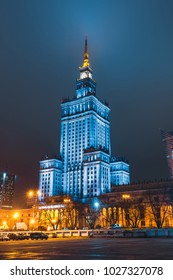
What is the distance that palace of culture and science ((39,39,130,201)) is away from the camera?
433 feet

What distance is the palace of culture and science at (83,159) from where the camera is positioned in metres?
132

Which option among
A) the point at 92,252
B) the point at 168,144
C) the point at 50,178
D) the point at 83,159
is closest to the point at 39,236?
the point at 92,252

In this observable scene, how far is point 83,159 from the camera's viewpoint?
454 ft

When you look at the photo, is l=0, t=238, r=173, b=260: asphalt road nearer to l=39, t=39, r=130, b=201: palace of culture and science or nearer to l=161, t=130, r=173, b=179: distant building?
l=39, t=39, r=130, b=201: palace of culture and science

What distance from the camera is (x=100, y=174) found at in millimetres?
129750

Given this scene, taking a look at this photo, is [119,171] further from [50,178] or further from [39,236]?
[39,236]

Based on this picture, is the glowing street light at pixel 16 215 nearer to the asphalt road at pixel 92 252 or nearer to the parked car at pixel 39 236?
the parked car at pixel 39 236

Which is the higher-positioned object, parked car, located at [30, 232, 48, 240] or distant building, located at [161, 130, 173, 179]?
distant building, located at [161, 130, 173, 179]

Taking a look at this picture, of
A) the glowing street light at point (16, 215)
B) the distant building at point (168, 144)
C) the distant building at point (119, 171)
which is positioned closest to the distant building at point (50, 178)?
the glowing street light at point (16, 215)

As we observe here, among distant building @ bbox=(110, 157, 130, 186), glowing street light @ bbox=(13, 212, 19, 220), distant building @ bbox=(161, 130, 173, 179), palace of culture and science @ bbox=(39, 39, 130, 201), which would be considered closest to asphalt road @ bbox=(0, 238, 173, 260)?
glowing street light @ bbox=(13, 212, 19, 220)

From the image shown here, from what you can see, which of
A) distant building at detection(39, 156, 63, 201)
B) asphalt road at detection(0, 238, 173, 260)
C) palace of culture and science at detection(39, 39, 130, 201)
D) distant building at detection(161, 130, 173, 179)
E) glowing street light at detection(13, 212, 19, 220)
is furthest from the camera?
distant building at detection(161, 130, 173, 179)

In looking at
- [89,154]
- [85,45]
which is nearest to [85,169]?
[89,154]
